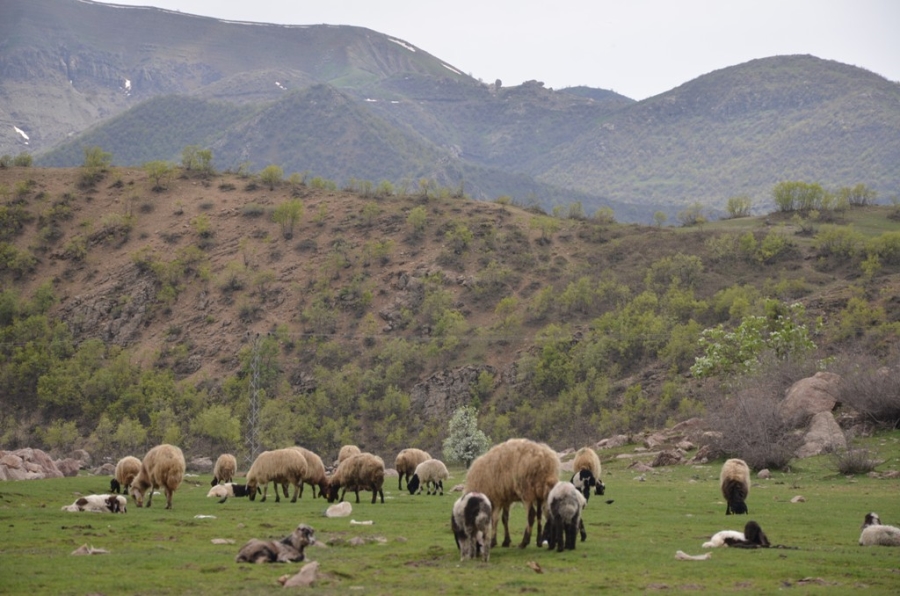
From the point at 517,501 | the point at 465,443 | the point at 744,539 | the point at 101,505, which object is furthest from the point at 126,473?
the point at 465,443

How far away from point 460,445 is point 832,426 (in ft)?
73.6

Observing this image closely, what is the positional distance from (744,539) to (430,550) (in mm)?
5663

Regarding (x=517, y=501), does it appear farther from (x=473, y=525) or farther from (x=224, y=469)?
(x=224, y=469)

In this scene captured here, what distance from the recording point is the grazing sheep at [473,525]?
48.8 ft

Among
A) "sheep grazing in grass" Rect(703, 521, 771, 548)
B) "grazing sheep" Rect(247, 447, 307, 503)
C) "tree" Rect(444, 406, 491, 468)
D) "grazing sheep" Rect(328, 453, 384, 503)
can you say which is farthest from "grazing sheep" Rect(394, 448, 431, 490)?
"tree" Rect(444, 406, 491, 468)

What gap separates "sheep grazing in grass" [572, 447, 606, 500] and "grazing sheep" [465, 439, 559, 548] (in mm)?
9361

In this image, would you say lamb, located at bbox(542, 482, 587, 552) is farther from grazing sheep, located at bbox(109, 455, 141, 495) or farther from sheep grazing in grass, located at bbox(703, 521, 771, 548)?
grazing sheep, located at bbox(109, 455, 141, 495)

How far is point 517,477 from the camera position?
1600 cm

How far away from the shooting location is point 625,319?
7706cm

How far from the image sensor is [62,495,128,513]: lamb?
2169cm

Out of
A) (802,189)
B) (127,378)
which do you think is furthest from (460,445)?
(802,189)

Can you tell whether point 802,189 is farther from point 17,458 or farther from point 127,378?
point 17,458

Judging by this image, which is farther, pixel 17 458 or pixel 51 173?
pixel 51 173

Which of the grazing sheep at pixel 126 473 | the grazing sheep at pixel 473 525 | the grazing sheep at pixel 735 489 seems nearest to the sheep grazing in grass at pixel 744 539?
the grazing sheep at pixel 473 525
